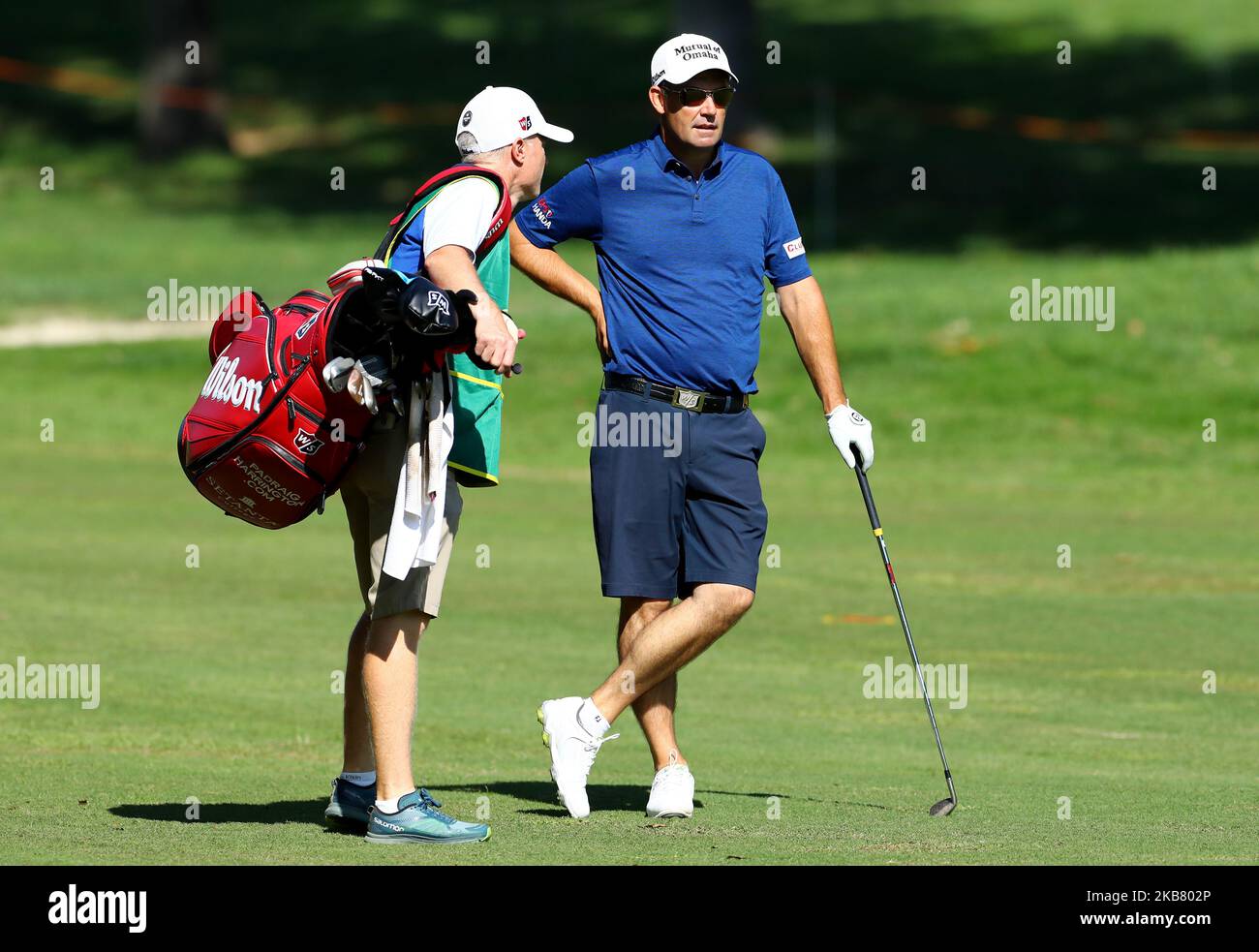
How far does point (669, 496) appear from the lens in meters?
7.79

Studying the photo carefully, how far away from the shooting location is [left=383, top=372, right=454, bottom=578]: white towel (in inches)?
262

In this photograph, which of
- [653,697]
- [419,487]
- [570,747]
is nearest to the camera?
[419,487]

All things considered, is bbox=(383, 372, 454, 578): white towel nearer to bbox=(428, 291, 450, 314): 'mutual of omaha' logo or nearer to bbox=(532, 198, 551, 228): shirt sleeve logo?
bbox=(428, 291, 450, 314): 'mutual of omaha' logo

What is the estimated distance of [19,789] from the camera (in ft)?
25.9

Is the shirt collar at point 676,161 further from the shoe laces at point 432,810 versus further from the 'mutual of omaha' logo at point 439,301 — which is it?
the shoe laces at point 432,810

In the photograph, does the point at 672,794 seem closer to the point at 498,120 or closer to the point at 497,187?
the point at 497,187

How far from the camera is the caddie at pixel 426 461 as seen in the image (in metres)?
6.69

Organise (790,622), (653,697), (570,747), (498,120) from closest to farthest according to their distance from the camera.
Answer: (498,120)
(570,747)
(653,697)
(790,622)

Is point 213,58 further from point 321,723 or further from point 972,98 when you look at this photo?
point 321,723

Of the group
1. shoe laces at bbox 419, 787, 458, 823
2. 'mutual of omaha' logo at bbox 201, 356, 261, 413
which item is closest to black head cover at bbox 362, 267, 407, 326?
'mutual of omaha' logo at bbox 201, 356, 261, 413

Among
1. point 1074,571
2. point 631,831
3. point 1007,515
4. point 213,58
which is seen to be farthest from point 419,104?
point 631,831

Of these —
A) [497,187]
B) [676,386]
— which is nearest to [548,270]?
[676,386]

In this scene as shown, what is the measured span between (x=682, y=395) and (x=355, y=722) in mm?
1540

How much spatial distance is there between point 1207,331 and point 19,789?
66.2 feet
